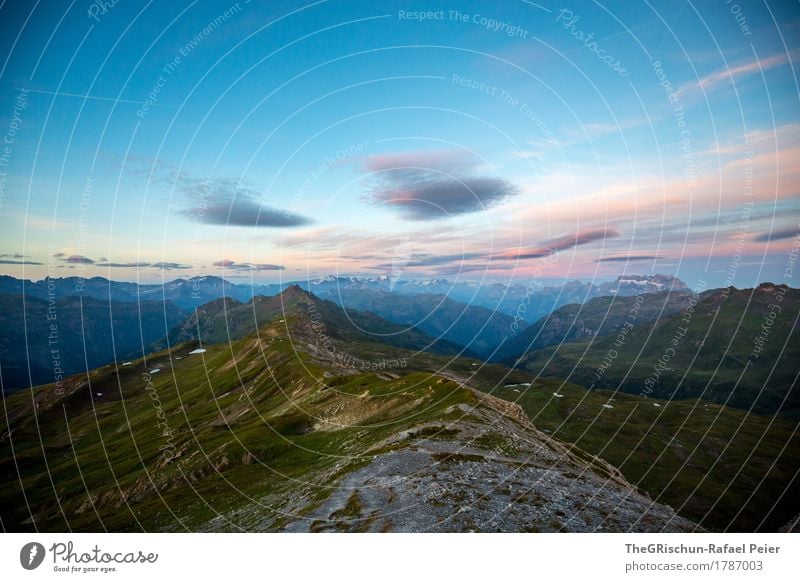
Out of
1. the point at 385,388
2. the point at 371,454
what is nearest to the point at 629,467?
the point at 385,388

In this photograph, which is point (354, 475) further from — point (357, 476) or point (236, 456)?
point (236, 456)

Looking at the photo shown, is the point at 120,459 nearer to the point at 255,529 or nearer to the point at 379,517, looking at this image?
the point at 255,529

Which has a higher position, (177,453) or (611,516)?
(611,516)
